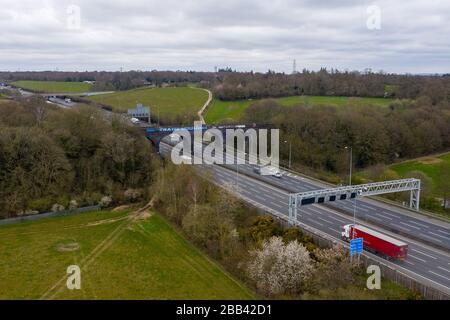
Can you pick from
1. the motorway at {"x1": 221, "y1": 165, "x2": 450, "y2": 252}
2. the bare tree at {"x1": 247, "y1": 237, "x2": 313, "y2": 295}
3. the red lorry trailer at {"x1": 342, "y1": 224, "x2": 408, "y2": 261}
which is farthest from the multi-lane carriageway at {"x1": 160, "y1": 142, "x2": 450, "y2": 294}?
A: the bare tree at {"x1": 247, "y1": 237, "x2": 313, "y2": 295}

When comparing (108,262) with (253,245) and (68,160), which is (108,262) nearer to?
(253,245)

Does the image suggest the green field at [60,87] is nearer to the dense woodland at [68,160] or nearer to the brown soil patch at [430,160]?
the dense woodland at [68,160]

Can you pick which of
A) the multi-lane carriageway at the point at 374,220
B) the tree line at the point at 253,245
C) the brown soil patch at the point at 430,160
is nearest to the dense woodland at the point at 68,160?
the tree line at the point at 253,245

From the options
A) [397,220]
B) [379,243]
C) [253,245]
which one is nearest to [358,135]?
[397,220]
